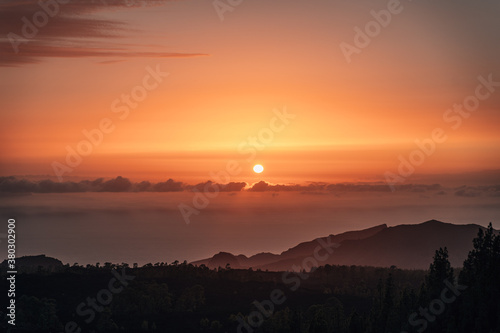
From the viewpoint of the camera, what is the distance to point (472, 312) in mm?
112000

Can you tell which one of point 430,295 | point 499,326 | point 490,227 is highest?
point 490,227

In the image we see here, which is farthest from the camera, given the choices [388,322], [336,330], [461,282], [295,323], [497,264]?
[295,323]

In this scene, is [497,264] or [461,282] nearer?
[497,264]

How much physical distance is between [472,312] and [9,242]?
80456 millimetres

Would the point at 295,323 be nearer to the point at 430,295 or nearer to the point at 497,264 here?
the point at 430,295

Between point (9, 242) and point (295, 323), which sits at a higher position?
point (9, 242)

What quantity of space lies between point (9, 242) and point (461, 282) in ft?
266

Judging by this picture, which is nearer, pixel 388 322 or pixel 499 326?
pixel 499 326

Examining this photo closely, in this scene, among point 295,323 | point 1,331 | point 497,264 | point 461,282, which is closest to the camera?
point 497,264

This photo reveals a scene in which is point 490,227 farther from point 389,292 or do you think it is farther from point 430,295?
point 389,292

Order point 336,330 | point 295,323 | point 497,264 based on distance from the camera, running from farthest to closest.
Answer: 1. point 295,323
2. point 336,330
3. point 497,264

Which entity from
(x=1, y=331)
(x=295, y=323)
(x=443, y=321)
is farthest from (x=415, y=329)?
(x=1, y=331)

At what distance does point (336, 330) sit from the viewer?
16238 centimetres

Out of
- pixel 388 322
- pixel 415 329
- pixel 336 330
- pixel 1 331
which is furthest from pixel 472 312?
pixel 1 331
